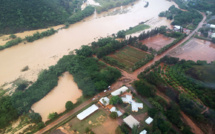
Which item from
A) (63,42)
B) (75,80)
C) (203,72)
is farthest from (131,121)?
(63,42)

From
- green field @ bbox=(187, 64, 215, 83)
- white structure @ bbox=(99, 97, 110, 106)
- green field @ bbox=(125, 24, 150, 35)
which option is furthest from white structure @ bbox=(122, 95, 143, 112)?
green field @ bbox=(125, 24, 150, 35)

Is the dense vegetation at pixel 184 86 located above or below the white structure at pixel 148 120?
above

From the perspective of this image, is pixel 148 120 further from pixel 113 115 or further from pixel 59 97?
pixel 59 97

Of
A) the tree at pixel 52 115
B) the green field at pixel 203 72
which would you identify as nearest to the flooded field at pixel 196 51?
the green field at pixel 203 72

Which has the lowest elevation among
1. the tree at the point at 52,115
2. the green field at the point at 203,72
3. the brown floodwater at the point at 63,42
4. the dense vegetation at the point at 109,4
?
the tree at the point at 52,115

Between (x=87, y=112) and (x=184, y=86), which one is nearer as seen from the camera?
(x=87, y=112)

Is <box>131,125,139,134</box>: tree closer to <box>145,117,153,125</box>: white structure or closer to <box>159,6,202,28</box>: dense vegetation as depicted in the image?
<box>145,117,153,125</box>: white structure

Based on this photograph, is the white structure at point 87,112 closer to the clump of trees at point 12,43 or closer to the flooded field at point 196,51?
the flooded field at point 196,51

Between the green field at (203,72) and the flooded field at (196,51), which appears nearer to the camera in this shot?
the green field at (203,72)

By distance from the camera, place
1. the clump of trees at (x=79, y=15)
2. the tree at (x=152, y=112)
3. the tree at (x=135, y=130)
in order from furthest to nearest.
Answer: the clump of trees at (x=79, y=15)
the tree at (x=152, y=112)
the tree at (x=135, y=130)
